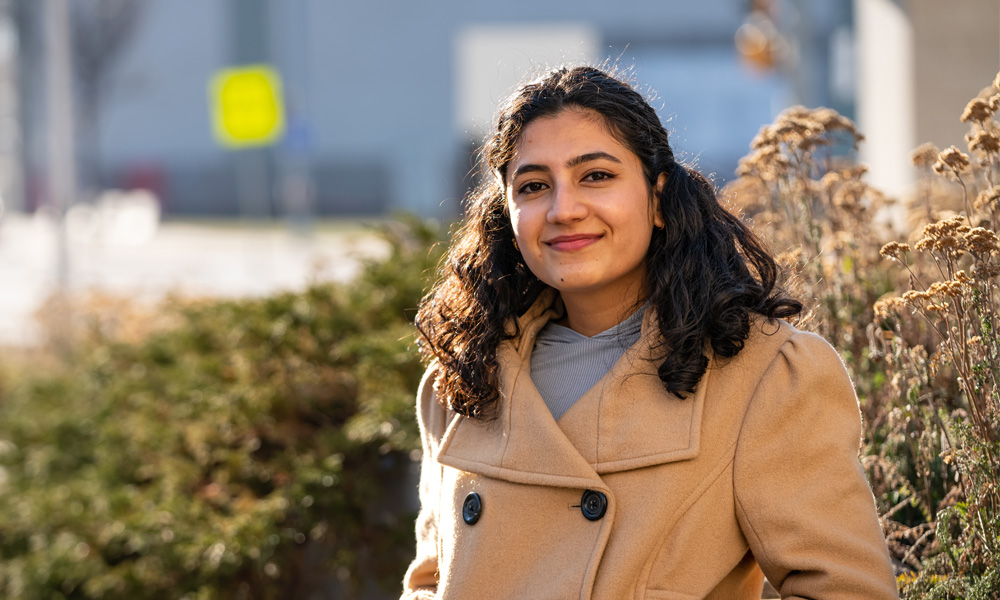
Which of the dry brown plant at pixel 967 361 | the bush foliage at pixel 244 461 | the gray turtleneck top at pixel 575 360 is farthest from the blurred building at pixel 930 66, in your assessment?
the gray turtleneck top at pixel 575 360

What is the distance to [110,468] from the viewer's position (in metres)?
4.81

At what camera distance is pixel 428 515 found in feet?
8.41

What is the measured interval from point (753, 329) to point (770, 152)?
0.92m

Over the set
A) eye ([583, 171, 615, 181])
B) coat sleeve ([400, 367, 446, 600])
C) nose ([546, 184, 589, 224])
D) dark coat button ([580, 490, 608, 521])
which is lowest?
coat sleeve ([400, 367, 446, 600])

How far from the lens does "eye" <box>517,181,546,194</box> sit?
2.33 m

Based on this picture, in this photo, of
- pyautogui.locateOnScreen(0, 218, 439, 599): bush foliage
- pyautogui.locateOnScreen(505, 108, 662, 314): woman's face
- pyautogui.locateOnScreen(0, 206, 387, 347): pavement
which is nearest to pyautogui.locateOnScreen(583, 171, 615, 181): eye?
pyautogui.locateOnScreen(505, 108, 662, 314): woman's face

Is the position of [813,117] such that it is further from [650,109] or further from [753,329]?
[753,329]

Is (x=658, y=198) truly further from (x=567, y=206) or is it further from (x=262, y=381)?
(x=262, y=381)

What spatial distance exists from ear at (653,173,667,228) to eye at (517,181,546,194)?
24 cm

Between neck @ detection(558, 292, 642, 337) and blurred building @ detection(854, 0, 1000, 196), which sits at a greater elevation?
blurred building @ detection(854, 0, 1000, 196)

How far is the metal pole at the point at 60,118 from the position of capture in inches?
449

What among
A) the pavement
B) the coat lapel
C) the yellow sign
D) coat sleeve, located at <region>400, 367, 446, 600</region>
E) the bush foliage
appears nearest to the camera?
the coat lapel

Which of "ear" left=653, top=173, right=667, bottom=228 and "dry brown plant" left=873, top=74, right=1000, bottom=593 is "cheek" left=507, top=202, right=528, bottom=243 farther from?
"dry brown plant" left=873, top=74, right=1000, bottom=593

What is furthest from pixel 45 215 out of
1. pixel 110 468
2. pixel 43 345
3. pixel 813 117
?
pixel 813 117
